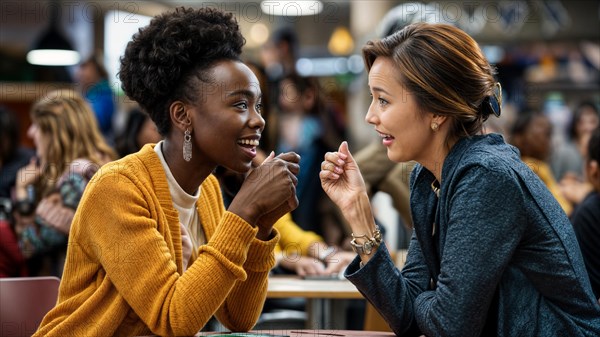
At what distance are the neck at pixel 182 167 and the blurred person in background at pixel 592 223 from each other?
1772mm

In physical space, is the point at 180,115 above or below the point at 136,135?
above

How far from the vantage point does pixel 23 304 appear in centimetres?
244

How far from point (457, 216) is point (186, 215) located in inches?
30.5

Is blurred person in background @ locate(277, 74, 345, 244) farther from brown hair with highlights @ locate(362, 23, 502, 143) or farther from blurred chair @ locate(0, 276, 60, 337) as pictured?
brown hair with highlights @ locate(362, 23, 502, 143)

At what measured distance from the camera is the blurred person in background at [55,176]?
3.85 metres

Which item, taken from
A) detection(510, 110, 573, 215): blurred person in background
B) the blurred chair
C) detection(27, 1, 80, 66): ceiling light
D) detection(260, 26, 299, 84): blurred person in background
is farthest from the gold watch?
detection(27, 1, 80, 66): ceiling light

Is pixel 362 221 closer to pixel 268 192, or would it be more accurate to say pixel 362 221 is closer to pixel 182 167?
pixel 268 192

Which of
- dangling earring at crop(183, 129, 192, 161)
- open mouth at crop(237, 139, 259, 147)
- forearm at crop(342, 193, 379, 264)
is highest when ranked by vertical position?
open mouth at crop(237, 139, 259, 147)

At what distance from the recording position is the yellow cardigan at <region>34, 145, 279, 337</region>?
6.04ft

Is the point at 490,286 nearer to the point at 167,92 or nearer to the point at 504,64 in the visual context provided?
the point at 167,92

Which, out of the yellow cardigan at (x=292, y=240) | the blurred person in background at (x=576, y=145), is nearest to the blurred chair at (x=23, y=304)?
the yellow cardigan at (x=292, y=240)

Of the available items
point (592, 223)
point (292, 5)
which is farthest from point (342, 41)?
point (592, 223)

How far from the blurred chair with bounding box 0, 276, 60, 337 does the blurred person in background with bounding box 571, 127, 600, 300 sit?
204 centimetres

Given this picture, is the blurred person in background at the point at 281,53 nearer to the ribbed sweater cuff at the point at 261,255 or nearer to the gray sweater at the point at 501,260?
the ribbed sweater cuff at the point at 261,255
